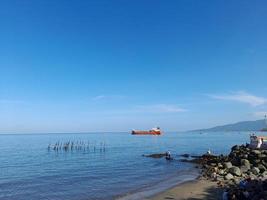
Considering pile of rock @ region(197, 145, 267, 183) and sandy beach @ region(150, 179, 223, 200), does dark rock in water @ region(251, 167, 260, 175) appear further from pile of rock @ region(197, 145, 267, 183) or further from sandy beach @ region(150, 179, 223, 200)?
sandy beach @ region(150, 179, 223, 200)

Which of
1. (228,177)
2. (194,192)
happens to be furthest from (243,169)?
(194,192)

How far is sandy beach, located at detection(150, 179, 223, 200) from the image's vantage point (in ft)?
83.7

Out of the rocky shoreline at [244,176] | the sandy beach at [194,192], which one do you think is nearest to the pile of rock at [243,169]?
the rocky shoreline at [244,176]

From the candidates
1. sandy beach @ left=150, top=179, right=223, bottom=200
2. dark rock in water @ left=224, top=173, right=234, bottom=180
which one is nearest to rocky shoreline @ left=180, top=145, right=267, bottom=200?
dark rock in water @ left=224, top=173, right=234, bottom=180

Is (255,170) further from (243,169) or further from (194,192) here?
(194,192)

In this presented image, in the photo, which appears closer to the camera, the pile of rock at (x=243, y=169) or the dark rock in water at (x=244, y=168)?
the pile of rock at (x=243, y=169)

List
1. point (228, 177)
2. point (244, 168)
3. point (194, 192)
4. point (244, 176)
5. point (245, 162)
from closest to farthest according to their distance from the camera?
1. point (194, 192)
2. point (228, 177)
3. point (244, 176)
4. point (244, 168)
5. point (245, 162)

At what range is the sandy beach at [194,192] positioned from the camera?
83.7 feet

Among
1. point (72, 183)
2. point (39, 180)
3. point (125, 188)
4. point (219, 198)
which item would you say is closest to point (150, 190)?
point (125, 188)

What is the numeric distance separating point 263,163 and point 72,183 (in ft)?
79.2

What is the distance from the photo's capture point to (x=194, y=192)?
2759cm

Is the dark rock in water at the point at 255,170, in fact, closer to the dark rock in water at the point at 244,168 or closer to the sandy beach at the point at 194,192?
the dark rock in water at the point at 244,168

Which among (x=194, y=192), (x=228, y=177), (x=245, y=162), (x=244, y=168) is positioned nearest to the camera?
(x=194, y=192)

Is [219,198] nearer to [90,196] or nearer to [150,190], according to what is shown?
[150,190]
